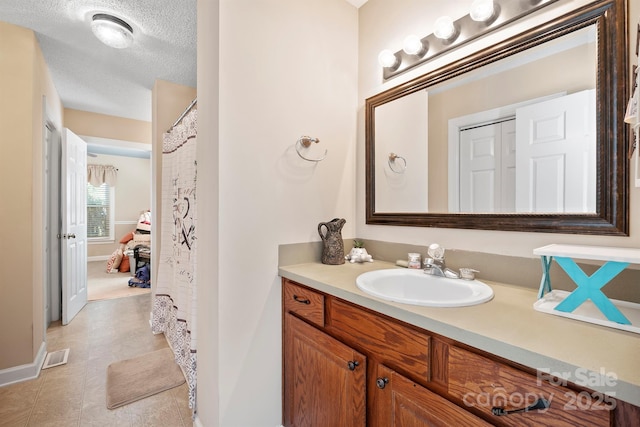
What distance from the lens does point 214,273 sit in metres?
1.33

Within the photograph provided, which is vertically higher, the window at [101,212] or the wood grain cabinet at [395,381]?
the window at [101,212]

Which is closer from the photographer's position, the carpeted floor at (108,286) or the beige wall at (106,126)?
the beige wall at (106,126)

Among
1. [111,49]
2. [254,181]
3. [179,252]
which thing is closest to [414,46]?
[254,181]

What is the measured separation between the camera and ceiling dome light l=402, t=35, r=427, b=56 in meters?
1.46

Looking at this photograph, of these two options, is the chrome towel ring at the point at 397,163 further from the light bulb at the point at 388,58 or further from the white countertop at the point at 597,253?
the white countertop at the point at 597,253

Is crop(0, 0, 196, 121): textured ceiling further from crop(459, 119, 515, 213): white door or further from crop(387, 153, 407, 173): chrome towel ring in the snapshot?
crop(459, 119, 515, 213): white door

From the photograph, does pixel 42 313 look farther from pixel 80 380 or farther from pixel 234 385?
pixel 234 385

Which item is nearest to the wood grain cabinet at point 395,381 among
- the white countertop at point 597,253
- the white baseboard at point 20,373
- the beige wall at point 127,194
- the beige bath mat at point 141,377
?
the white countertop at point 597,253

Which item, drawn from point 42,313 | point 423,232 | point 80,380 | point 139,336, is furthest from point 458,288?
point 42,313

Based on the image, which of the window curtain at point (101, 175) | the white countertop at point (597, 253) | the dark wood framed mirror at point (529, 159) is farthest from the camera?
the window curtain at point (101, 175)

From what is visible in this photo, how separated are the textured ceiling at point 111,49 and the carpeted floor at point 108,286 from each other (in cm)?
248

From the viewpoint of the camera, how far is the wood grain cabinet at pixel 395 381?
2.05 ft

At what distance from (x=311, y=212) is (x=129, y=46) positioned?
2092 millimetres

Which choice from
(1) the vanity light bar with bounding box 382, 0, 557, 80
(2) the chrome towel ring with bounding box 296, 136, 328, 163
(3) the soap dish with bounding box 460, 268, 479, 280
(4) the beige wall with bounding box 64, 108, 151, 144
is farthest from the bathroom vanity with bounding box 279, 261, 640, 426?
(4) the beige wall with bounding box 64, 108, 151, 144
